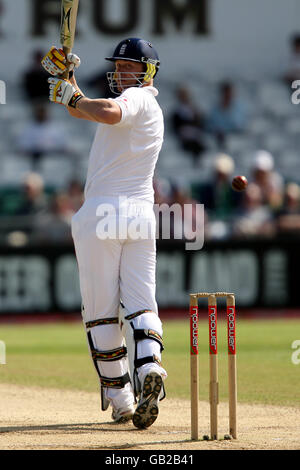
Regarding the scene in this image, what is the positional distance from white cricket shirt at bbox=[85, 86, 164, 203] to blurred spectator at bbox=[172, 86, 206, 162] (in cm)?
1153

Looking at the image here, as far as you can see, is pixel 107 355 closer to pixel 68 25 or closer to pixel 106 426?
pixel 106 426

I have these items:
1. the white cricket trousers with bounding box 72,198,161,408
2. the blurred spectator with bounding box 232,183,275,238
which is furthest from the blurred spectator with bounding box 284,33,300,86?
the white cricket trousers with bounding box 72,198,161,408

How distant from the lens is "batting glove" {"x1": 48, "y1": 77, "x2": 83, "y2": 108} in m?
5.52

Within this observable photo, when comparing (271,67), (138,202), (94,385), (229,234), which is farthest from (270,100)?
(138,202)

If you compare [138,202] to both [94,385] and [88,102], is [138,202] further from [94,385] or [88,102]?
[94,385]

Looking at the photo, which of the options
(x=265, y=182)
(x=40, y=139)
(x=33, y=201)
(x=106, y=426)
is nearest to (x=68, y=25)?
(x=106, y=426)

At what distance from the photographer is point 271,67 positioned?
20359mm

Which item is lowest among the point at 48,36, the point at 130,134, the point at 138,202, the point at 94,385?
the point at 94,385

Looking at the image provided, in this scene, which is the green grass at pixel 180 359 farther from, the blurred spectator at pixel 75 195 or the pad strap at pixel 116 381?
the blurred spectator at pixel 75 195

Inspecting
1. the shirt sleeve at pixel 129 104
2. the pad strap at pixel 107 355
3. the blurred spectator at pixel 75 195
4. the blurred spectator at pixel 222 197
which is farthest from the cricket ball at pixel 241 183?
the blurred spectator at pixel 75 195

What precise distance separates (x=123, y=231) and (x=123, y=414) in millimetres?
1105

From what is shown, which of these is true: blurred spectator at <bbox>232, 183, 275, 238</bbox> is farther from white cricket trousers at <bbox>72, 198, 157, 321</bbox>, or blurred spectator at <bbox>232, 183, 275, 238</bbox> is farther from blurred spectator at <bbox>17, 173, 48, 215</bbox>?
white cricket trousers at <bbox>72, 198, 157, 321</bbox>

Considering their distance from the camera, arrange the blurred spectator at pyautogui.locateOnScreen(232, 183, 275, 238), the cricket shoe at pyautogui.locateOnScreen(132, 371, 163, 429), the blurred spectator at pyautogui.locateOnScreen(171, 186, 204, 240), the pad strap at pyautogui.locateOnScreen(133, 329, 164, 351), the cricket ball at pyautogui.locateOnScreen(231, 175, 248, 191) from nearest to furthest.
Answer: the cricket shoe at pyautogui.locateOnScreen(132, 371, 163, 429) → the pad strap at pyautogui.locateOnScreen(133, 329, 164, 351) → the cricket ball at pyautogui.locateOnScreen(231, 175, 248, 191) → the blurred spectator at pyautogui.locateOnScreen(171, 186, 204, 240) → the blurred spectator at pyautogui.locateOnScreen(232, 183, 275, 238)

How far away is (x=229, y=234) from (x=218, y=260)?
0.39 m
